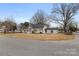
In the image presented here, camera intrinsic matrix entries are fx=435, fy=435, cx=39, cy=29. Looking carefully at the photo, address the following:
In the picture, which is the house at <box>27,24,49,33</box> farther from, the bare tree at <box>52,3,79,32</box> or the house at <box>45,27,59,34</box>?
the bare tree at <box>52,3,79,32</box>

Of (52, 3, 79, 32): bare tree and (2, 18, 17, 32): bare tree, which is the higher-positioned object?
(52, 3, 79, 32): bare tree

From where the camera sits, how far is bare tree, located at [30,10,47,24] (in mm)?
4414

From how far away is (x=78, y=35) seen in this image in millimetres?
4434

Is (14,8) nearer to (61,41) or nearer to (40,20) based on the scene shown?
(40,20)

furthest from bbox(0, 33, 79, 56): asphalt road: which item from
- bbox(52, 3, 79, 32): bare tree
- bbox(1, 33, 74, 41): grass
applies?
bbox(52, 3, 79, 32): bare tree

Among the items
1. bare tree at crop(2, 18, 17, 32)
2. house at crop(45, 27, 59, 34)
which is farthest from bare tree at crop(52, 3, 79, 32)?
bare tree at crop(2, 18, 17, 32)

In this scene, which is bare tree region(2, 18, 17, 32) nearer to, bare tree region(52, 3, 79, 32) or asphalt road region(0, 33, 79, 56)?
asphalt road region(0, 33, 79, 56)

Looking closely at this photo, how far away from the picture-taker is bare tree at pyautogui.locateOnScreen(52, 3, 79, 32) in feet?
14.5

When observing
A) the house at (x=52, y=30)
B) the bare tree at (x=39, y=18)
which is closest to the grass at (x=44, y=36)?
the house at (x=52, y=30)

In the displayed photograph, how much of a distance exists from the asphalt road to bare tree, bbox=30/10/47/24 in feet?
0.71

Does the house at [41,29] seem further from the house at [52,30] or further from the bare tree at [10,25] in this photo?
the bare tree at [10,25]

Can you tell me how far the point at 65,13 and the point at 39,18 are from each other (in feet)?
0.89

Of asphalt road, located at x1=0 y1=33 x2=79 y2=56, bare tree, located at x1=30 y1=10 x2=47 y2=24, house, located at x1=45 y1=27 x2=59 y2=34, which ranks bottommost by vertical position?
asphalt road, located at x1=0 y1=33 x2=79 y2=56

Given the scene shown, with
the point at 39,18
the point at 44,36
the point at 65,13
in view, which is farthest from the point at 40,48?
the point at 65,13
